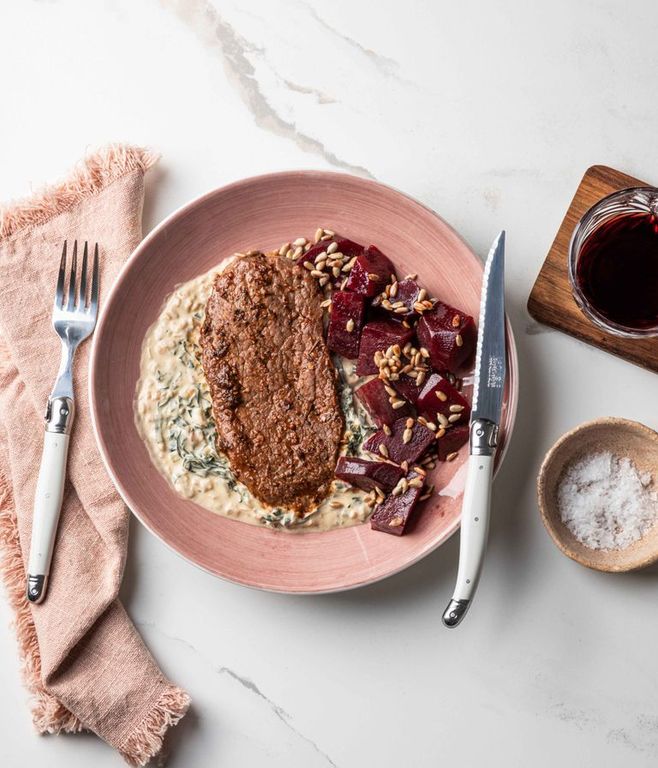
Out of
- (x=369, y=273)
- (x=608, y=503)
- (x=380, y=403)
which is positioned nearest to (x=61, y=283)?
(x=369, y=273)

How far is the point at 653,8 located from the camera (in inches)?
131

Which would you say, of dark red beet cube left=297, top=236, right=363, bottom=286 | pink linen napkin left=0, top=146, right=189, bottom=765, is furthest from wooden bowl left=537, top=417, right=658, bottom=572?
pink linen napkin left=0, top=146, right=189, bottom=765

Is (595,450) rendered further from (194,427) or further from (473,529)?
(194,427)

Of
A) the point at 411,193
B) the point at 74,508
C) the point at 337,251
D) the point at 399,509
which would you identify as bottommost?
the point at 74,508

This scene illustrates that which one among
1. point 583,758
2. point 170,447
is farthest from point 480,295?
point 583,758

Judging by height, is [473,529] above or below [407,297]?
below

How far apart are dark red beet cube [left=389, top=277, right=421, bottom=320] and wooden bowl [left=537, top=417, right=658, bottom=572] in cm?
73

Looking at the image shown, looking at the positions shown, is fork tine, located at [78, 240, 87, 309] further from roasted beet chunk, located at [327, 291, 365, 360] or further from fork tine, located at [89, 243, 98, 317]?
roasted beet chunk, located at [327, 291, 365, 360]

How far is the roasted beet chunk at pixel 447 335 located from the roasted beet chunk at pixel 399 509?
0.45 meters

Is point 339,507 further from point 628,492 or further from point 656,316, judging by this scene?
point 656,316

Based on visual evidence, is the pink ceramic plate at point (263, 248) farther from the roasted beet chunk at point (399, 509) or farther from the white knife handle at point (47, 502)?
the white knife handle at point (47, 502)

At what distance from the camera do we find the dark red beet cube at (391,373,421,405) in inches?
123

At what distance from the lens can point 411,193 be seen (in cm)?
337

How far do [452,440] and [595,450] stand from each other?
548 mm
